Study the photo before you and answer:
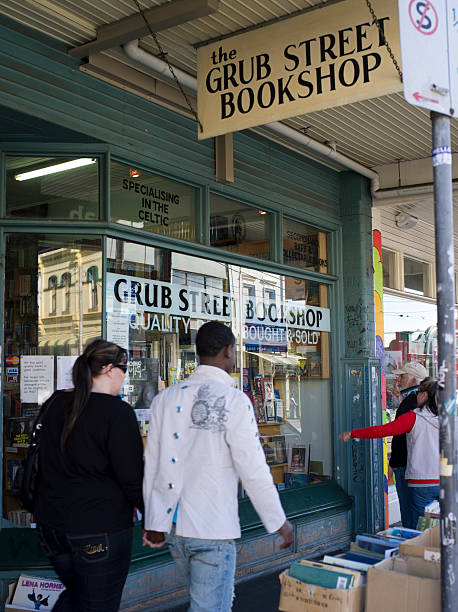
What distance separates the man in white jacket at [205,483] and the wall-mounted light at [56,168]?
2875 millimetres

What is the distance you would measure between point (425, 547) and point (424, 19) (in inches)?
81.4

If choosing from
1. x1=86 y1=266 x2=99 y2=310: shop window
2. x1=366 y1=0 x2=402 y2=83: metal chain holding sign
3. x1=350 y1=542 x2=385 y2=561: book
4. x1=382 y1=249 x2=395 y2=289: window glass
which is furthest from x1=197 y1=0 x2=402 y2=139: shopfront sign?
x1=382 y1=249 x2=395 y2=289: window glass

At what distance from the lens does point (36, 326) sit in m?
5.45

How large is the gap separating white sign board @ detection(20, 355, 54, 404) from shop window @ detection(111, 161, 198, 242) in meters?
1.26

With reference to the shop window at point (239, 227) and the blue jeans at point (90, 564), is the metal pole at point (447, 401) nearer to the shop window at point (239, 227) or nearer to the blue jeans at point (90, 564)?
the blue jeans at point (90, 564)

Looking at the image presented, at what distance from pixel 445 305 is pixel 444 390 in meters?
0.30

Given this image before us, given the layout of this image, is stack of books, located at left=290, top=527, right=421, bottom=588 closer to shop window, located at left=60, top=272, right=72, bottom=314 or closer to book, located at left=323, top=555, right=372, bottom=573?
book, located at left=323, top=555, right=372, bottom=573

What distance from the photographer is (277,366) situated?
25.5 ft

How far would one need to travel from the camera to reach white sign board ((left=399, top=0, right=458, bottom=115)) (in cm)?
253

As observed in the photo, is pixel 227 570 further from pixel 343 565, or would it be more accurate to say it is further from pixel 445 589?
pixel 445 589

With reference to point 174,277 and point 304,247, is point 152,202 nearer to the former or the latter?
point 174,277

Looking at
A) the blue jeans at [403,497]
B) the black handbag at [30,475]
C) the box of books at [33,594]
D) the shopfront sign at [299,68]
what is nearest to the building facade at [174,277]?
the box of books at [33,594]

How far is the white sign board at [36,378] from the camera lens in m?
5.38

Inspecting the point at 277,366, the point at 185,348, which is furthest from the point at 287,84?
the point at 277,366
